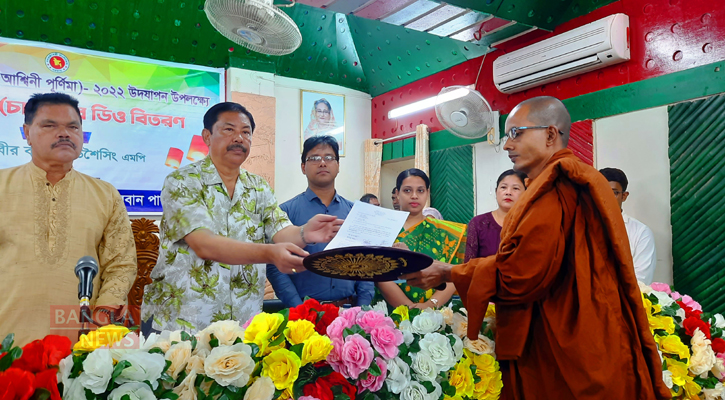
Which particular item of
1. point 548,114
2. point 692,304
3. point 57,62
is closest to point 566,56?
point 692,304

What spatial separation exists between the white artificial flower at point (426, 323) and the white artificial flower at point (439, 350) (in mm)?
20

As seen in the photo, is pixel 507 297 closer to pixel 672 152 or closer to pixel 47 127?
pixel 47 127

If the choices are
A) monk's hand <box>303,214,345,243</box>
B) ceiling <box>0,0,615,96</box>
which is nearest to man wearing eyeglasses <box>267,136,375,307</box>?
monk's hand <box>303,214,345,243</box>

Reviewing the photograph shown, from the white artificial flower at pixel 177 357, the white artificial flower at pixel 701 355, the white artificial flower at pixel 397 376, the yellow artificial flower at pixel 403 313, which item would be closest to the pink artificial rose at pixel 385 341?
the white artificial flower at pixel 397 376

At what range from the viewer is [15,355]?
37.3 inches

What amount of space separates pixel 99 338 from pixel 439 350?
84 centimetres

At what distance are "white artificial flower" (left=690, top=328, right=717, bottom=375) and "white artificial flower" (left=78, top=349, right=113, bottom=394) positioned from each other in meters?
1.85

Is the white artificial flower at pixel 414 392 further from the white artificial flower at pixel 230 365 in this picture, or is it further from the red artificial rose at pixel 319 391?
the white artificial flower at pixel 230 365

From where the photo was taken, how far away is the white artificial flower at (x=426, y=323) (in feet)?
4.74

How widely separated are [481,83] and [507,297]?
15.3ft

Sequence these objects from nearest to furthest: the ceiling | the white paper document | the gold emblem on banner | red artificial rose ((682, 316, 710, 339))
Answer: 1. the gold emblem on banner
2. the white paper document
3. red artificial rose ((682, 316, 710, 339))
4. the ceiling

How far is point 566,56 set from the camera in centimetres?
454

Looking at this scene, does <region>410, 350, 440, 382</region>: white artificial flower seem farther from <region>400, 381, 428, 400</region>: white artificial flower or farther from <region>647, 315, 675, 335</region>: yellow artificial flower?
<region>647, 315, 675, 335</region>: yellow artificial flower

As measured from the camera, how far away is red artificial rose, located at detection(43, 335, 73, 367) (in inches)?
38.9
